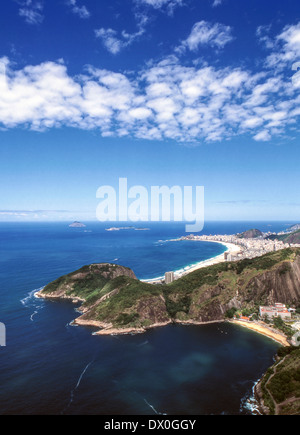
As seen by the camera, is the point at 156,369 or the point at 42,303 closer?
the point at 156,369

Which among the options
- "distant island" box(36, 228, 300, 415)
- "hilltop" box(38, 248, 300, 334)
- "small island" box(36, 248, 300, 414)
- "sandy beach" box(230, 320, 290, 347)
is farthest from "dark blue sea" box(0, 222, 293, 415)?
"hilltop" box(38, 248, 300, 334)

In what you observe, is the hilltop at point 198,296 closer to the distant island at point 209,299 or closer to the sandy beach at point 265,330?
the distant island at point 209,299

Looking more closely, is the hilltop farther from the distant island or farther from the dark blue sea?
the dark blue sea

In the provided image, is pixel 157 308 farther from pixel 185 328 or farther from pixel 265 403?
pixel 265 403

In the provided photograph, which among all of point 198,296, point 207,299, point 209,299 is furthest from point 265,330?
point 198,296

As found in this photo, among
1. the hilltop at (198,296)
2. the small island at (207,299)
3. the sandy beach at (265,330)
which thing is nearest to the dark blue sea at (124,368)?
the sandy beach at (265,330)

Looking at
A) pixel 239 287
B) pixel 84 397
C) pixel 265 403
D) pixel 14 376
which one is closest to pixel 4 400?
pixel 14 376
